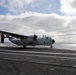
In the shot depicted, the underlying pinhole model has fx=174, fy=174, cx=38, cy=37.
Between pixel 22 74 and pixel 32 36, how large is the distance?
36513 mm

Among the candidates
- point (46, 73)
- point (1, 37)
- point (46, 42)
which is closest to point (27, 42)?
point (46, 42)

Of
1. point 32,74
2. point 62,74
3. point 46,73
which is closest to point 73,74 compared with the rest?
point 62,74

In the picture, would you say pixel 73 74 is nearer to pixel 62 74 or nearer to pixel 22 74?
pixel 62 74

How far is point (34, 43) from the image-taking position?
4738 centimetres

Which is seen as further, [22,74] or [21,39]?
[21,39]

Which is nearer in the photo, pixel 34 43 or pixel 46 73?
pixel 46 73

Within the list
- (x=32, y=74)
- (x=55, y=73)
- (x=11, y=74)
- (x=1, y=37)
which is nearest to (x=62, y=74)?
(x=55, y=73)

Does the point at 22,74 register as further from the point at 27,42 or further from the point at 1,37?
the point at 1,37

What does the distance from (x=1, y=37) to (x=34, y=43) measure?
12.8 m

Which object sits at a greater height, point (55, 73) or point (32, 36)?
point (32, 36)

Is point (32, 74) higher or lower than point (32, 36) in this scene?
lower

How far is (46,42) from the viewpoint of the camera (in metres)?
47.3

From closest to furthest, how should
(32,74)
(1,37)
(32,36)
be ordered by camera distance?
(32,74)
(32,36)
(1,37)

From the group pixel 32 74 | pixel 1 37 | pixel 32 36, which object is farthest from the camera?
pixel 1 37
